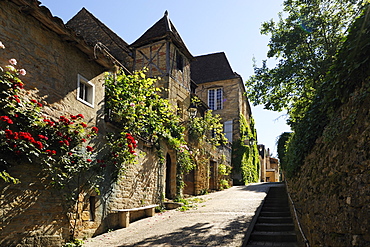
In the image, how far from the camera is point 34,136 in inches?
232

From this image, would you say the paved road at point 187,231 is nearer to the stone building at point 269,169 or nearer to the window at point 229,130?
the window at point 229,130

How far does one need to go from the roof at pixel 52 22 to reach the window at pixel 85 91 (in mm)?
673

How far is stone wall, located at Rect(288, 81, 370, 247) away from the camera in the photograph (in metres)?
2.41

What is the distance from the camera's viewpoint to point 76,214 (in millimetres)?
6863

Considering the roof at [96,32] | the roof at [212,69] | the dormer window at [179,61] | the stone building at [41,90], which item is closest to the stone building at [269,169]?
the roof at [212,69]

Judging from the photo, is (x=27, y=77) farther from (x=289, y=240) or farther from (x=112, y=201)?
(x=289, y=240)

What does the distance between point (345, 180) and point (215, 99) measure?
21825mm

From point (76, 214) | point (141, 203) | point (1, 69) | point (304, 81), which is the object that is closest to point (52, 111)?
point (1, 69)

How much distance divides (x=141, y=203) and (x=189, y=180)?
541cm

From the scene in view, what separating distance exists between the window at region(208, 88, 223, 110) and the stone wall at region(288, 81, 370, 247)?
2029 cm

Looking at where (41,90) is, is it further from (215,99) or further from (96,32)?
(215,99)

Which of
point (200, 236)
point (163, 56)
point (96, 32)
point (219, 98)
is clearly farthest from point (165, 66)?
point (219, 98)

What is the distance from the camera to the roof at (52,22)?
585 centimetres

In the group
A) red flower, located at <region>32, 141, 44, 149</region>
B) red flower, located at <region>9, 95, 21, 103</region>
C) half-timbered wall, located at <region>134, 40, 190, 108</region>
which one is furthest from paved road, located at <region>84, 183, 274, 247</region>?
half-timbered wall, located at <region>134, 40, 190, 108</region>
